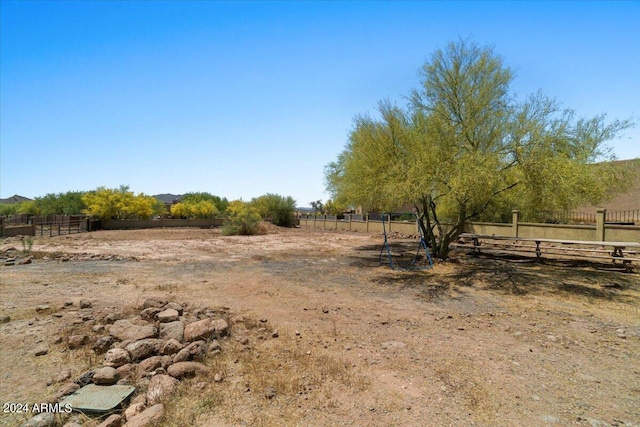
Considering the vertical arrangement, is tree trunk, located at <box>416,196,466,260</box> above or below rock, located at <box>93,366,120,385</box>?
above

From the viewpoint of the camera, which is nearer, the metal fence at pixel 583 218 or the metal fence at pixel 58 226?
the metal fence at pixel 583 218

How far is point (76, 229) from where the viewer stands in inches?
1271

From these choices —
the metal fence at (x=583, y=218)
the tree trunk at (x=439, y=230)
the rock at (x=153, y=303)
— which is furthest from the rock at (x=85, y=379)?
the metal fence at (x=583, y=218)

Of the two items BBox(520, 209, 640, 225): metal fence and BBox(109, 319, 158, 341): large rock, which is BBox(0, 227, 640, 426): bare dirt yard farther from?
BBox(520, 209, 640, 225): metal fence

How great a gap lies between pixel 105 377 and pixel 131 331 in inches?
54.4

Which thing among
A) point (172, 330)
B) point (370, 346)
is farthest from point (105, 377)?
point (370, 346)

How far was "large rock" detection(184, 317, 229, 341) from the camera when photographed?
5.43 metres

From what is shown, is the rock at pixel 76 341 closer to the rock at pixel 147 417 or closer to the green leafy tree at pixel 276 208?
the rock at pixel 147 417

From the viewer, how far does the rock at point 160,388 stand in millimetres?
3913

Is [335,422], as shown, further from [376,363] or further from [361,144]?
[361,144]

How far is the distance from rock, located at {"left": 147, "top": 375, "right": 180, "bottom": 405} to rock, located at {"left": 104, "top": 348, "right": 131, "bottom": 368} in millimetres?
656

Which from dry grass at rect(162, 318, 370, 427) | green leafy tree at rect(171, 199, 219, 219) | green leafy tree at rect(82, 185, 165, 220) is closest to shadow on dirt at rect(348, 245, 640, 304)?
dry grass at rect(162, 318, 370, 427)

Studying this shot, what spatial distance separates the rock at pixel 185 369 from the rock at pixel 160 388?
110 mm

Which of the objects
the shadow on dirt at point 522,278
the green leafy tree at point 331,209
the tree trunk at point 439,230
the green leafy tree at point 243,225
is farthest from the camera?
the green leafy tree at point 331,209
